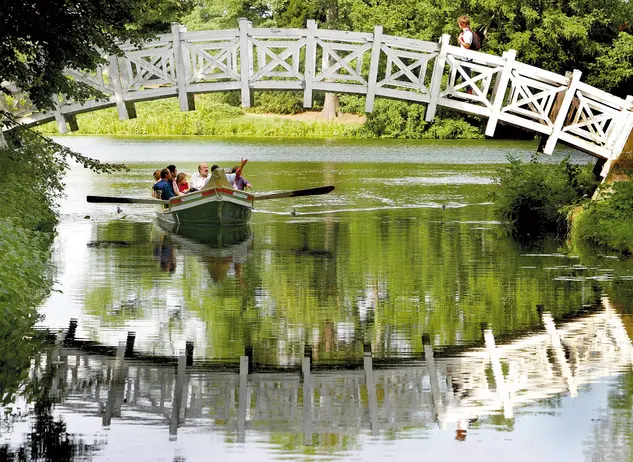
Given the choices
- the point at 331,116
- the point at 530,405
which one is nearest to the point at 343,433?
the point at 530,405

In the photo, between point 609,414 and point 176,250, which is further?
point 176,250

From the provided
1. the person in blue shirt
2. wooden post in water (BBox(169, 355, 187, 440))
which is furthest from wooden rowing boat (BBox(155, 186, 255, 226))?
wooden post in water (BBox(169, 355, 187, 440))

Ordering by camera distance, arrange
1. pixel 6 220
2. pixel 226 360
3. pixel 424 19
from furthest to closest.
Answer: pixel 424 19
pixel 6 220
pixel 226 360

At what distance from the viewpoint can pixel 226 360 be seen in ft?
43.8

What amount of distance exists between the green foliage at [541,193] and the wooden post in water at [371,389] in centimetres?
1328

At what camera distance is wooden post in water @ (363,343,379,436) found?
10906mm

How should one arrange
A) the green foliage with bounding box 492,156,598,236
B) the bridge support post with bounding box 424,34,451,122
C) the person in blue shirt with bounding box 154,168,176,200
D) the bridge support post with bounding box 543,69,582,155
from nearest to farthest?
the bridge support post with bounding box 424,34,451,122 → the bridge support post with bounding box 543,69,582,155 → the green foliage with bounding box 492,156,598,236 → the person in blue shirt with bounding box 154,168,176,200

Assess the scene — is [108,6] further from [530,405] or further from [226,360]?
[530,405]

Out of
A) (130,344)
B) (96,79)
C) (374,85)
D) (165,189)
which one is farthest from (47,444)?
(165,189)

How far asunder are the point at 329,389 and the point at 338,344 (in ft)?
7.60

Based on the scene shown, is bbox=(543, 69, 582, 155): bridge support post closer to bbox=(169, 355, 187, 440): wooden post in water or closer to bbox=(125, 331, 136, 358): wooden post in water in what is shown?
bbox=(125, 331, 136, 358): wooden post in water

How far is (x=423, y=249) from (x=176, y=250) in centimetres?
427

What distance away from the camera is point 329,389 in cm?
1217

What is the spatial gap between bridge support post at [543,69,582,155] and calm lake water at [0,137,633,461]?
2.03m
